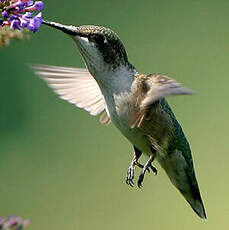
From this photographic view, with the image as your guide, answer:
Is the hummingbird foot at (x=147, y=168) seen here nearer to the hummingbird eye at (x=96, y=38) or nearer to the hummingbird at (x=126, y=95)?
the hummingbird at (x=126, y=95)

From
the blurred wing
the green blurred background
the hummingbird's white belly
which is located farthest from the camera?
the green blurred background

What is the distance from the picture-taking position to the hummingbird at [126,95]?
6.30ft

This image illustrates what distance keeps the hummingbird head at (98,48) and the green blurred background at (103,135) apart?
1480mm

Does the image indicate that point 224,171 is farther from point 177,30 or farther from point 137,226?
point 177,30

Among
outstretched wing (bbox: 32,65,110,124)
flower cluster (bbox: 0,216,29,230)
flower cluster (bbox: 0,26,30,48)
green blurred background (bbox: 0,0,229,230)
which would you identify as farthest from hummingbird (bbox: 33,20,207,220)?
green blurred background (bbox: 0,0,229,230)

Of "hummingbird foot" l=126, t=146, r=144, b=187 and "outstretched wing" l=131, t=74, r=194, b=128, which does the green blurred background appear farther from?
"outstretched wing" l=131, t=74, r=194, b=128

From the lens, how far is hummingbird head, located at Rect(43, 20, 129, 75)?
1895 mm

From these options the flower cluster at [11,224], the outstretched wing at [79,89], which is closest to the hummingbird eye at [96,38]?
the outstretched wing at [79,89]

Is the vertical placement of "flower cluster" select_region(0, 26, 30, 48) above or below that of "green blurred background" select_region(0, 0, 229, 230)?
above

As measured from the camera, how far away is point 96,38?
1.92m

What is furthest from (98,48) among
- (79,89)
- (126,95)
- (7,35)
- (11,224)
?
(11,224)

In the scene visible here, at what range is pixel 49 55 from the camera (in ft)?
12.3

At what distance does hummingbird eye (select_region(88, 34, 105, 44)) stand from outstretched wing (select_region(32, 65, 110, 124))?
0.99 ft

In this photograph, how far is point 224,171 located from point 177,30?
106cm
